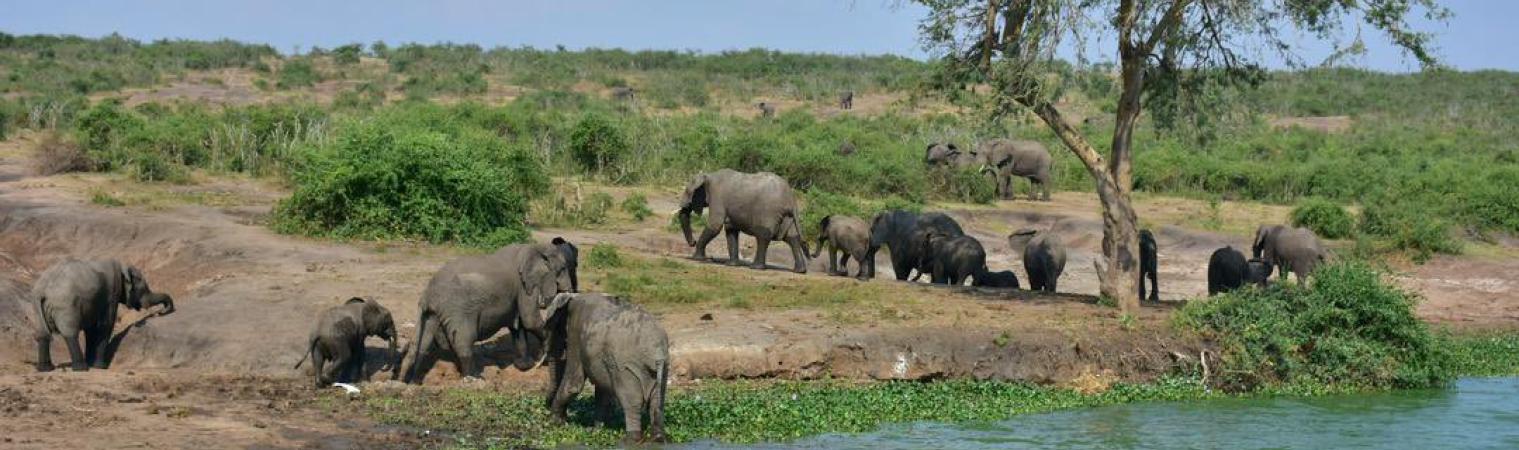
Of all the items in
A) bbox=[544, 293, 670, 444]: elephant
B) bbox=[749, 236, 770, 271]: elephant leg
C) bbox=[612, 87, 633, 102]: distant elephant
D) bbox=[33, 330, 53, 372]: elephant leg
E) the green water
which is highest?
bbox=[612, 87, 633, 102]: distant elephant

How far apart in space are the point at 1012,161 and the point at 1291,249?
10.5 m

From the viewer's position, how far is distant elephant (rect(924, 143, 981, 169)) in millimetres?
31594

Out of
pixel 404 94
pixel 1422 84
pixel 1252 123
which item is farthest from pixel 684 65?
pixel 1252 123

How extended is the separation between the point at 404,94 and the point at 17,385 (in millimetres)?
41312

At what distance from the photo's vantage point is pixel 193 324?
1525 centimetres

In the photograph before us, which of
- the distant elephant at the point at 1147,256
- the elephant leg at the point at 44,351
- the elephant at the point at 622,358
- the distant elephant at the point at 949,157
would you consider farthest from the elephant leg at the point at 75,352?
the distant elephant at the point at 949,157

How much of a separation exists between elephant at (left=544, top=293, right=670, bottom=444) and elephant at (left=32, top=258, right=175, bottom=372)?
198 inches

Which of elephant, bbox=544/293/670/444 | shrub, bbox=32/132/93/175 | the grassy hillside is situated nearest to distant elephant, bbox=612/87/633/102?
the grassy hillside

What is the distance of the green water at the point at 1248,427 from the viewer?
1340 cm

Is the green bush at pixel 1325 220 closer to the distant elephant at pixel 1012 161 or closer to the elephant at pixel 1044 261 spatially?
the distant elephant at pixel 1012 161

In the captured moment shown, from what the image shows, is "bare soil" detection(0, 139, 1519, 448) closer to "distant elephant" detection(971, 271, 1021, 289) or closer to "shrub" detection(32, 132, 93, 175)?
"shrub" detection(32, 132, 93, 175)

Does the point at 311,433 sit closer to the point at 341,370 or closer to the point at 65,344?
the point at 341,370

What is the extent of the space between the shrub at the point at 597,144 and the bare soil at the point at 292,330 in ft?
A: 18.6

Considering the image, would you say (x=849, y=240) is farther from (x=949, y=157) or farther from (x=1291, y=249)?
(x=949, y=157)
